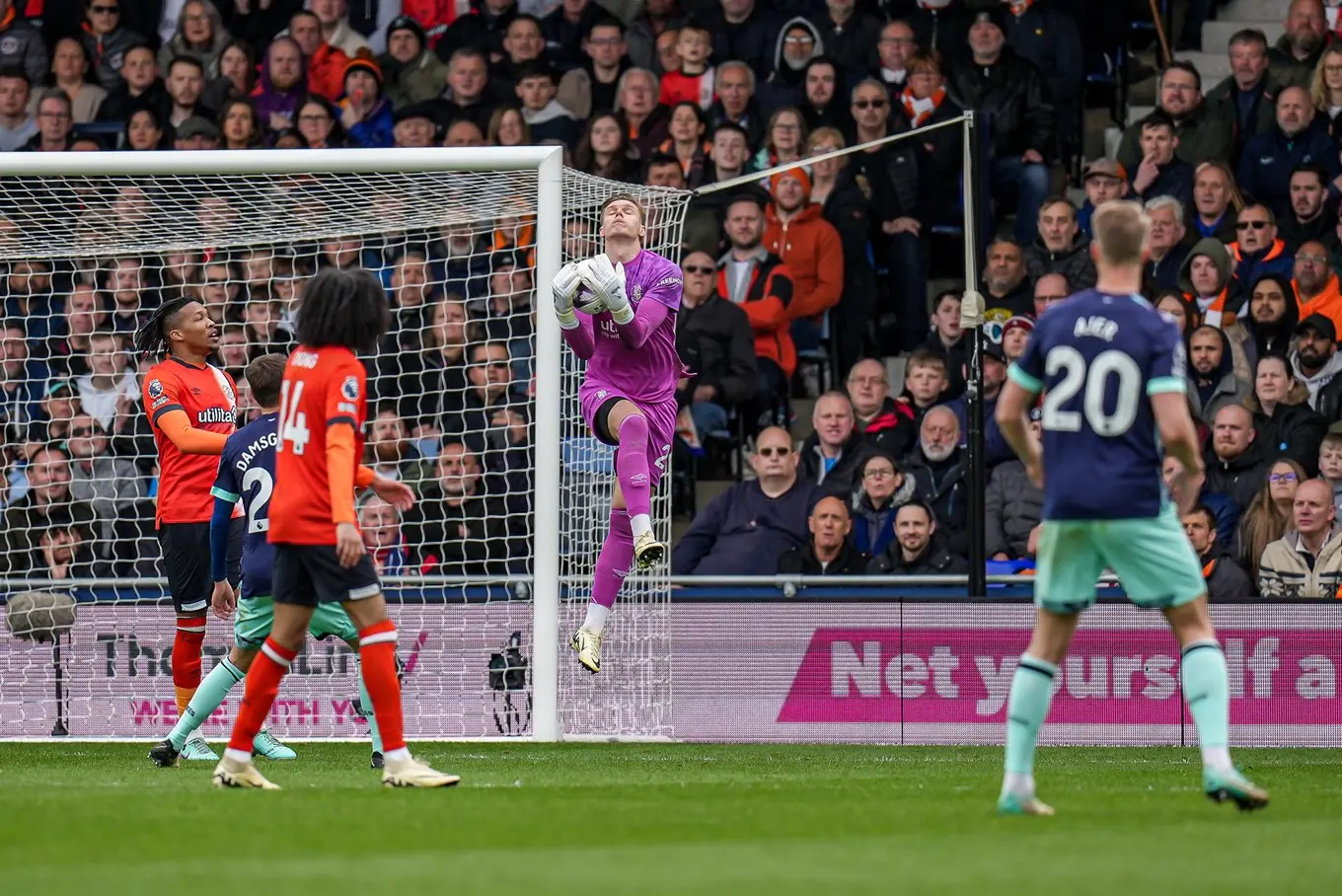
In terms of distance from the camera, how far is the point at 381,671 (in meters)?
7.66

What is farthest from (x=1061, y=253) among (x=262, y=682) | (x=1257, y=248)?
(x=262, y=682)

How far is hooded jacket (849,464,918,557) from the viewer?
13766mm

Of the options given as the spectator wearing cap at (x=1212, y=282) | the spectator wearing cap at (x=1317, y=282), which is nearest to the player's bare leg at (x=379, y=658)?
the spectator wearing cap at (x=1212, y=282)

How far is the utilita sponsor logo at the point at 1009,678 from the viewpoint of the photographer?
12094mm

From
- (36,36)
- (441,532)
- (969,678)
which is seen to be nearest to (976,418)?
(969,678)

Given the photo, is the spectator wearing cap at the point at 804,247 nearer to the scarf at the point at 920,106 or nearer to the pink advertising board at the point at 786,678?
the scarf at the point at 920,106

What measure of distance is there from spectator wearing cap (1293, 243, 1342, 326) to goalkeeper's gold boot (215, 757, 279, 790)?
29.2ft

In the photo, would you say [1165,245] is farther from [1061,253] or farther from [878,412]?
[878,412]

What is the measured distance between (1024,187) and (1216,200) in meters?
1.70

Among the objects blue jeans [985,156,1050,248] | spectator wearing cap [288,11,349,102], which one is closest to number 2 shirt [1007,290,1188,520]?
blue jeans [985,156,1050,248]

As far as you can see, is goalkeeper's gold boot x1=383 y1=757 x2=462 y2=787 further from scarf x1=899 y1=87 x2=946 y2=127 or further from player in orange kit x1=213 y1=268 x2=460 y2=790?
scarf x1=899 y1=87 x2=946 y2=127

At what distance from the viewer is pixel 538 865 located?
5.49m

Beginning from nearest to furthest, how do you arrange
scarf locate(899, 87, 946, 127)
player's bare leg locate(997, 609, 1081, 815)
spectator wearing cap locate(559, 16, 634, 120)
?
player's bare leg locate(997, 609, 1081, 815)
scarf locate(899, 87, 946, 127)
spectator wearing cap locate(559, 16, 634, 120)

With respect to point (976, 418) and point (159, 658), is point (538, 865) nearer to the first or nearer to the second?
point (976, 418)
